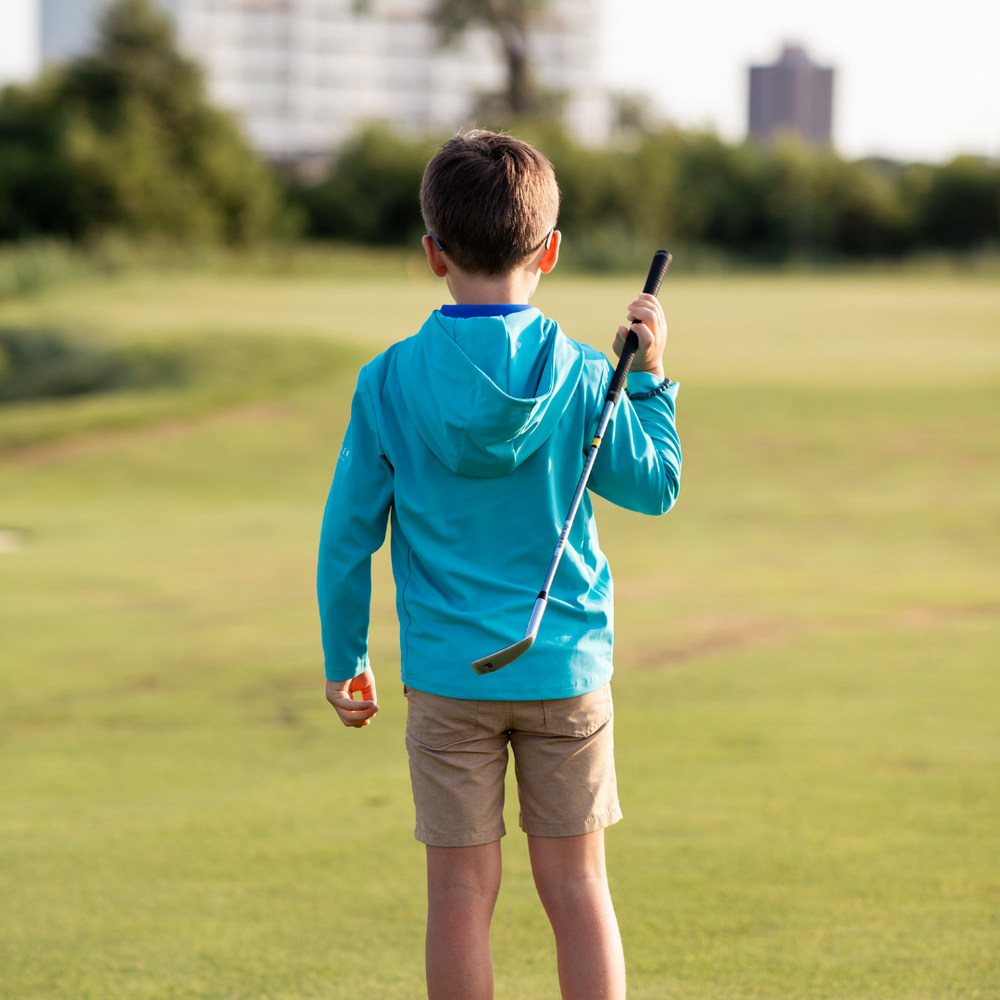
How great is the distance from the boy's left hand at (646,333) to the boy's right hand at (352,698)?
0.61 m

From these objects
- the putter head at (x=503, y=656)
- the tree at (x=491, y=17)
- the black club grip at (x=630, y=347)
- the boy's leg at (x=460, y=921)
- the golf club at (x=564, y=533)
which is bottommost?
the boy's leg at (x=460, y=921)

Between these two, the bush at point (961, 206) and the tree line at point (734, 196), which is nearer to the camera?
the tree line at point (734, 196)

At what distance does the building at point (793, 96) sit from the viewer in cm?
17138

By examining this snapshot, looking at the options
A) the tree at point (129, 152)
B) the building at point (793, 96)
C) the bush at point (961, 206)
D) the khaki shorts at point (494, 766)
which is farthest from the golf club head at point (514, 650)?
the building at point (793, 96)

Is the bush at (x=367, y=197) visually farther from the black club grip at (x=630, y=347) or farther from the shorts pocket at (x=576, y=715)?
the shorts pocket at (x=576, y=715)

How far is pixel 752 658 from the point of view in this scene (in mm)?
4844

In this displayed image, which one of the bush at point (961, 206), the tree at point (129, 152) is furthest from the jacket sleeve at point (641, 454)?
the bush at point (961, 206)

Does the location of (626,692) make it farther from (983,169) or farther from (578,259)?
(983,169)

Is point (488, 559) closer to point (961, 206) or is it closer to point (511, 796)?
point (511, 796)

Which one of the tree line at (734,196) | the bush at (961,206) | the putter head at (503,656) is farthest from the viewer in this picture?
the bush at (961,206)

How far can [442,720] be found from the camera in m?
1.81

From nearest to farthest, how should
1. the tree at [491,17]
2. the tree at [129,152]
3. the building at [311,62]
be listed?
the tree at [129,152] < the tree at [491,17] < the building at [311,62]

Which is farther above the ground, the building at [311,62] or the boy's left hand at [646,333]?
the building at [311,62]

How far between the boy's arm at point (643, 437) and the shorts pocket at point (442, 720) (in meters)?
0.37
